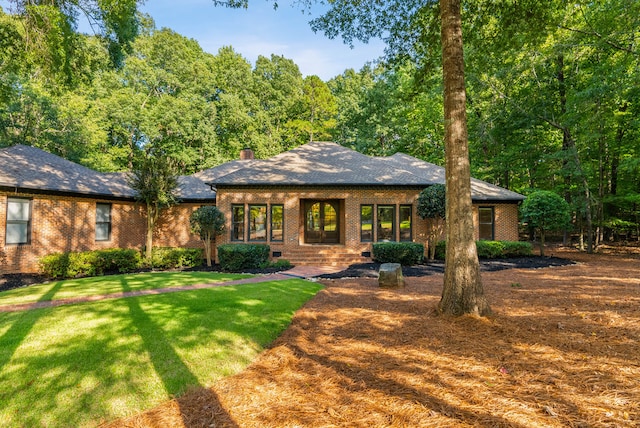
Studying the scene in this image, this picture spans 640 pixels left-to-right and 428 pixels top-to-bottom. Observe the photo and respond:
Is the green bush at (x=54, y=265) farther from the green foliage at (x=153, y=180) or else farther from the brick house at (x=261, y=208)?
the green foliage at (x=153, y=180)

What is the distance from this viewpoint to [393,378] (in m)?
3.08

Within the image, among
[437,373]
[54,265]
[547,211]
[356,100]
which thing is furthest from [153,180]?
[356,100]

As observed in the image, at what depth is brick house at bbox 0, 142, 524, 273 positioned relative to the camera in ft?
37.8

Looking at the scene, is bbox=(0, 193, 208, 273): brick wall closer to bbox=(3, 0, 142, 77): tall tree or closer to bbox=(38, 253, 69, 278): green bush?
bbox=(38, 253, 69, 278): green bush

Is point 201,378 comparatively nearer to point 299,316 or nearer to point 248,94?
point 299,316

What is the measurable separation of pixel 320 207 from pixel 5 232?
41.7 ft

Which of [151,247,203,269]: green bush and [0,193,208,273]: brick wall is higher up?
[0,193,208,273]: brick wall

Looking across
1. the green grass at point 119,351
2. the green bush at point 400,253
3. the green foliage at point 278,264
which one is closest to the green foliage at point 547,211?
the green bush at point 400,253

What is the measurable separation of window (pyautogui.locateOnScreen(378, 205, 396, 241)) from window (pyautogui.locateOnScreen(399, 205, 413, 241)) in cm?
41

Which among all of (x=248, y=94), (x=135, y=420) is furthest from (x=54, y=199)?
(x=248, y=94)

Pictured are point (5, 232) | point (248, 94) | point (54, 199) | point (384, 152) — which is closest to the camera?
point (5, 232)

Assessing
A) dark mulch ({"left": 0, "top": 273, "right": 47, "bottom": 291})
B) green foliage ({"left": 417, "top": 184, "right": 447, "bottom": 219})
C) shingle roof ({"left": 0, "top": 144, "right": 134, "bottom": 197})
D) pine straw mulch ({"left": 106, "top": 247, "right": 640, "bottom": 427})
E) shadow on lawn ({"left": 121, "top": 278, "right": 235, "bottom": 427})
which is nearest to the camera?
pine straw mulch ({"left": 106, "top": 247, "right": 640, "bottom": 427})

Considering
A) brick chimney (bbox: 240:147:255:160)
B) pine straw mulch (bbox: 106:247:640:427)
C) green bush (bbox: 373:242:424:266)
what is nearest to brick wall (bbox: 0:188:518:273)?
green bush (bbox: 373:242:424:266)

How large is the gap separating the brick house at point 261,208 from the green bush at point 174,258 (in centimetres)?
130
